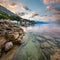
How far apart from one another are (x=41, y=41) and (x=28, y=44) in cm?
42

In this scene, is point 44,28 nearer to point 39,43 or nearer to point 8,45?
point 39,43

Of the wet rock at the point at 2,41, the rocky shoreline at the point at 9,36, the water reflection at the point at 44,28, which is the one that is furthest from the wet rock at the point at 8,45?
the water reflection at the point at 44,28

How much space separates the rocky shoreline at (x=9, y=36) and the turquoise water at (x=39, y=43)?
0.20 m

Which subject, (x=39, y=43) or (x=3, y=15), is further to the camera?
(x=3, y=15)

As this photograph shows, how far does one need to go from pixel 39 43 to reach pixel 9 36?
0.89 m

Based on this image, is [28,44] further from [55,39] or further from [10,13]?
[10,13]

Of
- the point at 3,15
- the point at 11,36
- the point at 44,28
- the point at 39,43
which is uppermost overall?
the point at 3,15

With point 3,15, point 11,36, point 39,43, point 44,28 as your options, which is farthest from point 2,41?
point 44,28

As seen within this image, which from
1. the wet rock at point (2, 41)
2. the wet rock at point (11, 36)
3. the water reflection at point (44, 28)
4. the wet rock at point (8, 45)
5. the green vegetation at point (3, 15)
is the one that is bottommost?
the wet rock at point (8, 45)

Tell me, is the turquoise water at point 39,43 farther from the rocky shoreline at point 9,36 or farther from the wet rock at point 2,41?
the wet rock at point 2,41

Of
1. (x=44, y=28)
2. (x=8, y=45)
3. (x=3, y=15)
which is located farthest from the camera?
(x=3, y=15)

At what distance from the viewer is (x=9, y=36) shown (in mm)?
3193

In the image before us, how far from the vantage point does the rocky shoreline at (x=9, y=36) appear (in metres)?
2.88

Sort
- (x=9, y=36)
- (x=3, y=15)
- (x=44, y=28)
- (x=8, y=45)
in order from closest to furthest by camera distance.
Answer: (x=8, y=45) → (x=9, y=36) → (x=44, y=28) → (x=3, y=15)
